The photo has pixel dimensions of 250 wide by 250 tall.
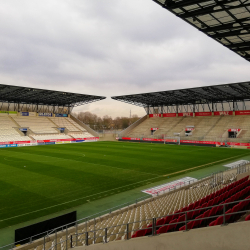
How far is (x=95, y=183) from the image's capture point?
17922mm

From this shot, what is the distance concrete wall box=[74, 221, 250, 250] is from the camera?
4.70 metres

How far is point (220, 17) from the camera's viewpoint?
1078cm

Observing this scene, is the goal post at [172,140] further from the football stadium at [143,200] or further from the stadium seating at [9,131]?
the stadium seating at [9,131]

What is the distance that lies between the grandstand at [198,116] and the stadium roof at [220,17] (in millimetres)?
35917

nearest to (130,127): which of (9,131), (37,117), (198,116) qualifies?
(198,116)

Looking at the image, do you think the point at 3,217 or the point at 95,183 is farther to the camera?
the point at 95,183

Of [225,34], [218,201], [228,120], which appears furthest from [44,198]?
[228,120]

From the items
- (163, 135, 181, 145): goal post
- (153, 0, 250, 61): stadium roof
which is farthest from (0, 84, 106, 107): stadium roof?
(153, 0, 250, 61): stadium roof

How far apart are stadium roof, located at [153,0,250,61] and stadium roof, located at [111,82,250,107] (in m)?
35.5

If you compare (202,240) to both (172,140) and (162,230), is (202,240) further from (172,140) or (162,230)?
(172,140)

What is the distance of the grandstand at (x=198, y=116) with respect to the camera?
50500 mm

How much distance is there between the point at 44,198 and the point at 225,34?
586 inches

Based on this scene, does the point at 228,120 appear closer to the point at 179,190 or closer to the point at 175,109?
the point at 175,109

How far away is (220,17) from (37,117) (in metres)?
66.5
